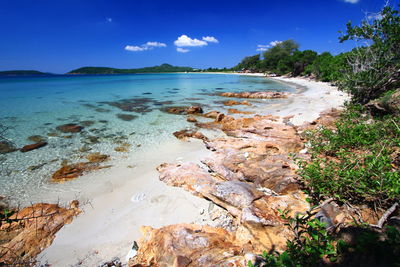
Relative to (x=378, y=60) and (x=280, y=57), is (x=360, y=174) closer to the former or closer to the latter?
(x=378, y=60)

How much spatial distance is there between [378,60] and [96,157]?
563 inches

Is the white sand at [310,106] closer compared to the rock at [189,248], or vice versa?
the rock at [189,248]

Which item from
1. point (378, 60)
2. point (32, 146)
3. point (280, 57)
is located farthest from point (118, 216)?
point (280, 57)

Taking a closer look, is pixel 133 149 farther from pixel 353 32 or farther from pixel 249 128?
pixel 353 32

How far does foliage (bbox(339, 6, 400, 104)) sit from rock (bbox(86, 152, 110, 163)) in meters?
13.1

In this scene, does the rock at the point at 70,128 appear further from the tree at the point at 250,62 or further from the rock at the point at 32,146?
the tree at the point at 250,62

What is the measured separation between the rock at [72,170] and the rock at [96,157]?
9.1 inches

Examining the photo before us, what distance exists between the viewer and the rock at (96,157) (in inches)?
273

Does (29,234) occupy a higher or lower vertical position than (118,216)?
higher

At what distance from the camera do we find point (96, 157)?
7.11 m

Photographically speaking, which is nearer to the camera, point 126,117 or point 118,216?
point 118,216

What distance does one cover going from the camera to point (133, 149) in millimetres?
7926

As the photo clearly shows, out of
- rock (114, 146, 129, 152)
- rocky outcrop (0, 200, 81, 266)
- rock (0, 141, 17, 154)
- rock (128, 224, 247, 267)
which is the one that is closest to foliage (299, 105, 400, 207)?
rock (128, 224, 247, 267)

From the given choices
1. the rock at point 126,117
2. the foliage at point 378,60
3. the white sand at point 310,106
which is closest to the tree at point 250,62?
the white sand at point 310,106
